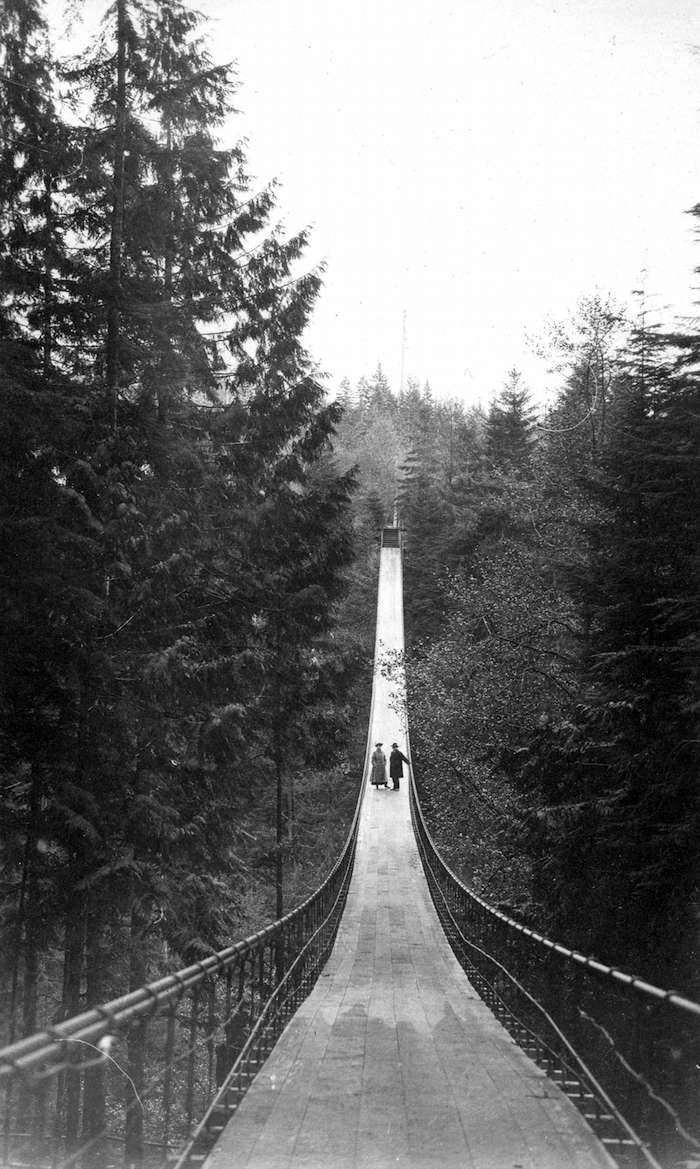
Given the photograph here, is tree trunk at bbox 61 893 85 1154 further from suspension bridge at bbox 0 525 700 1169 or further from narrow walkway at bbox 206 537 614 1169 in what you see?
narrow walkway at bbox 206 537 614 1169

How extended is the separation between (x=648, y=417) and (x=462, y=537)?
2942 cm

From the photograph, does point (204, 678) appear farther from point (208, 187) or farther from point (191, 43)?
point (191, 43)

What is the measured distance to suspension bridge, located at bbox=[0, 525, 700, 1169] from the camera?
422cm

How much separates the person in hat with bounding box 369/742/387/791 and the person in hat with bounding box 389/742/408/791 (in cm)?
27

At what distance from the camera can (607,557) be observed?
1225 centimetres

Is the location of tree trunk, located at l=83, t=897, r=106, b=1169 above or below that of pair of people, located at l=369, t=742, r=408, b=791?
below

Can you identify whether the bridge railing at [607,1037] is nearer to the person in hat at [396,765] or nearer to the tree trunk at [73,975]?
the tree trunk at [73,975]

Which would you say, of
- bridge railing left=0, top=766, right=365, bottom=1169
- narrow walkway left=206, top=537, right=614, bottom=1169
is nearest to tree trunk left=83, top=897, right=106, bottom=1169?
bridge railing left=0, top=766, right=365, bottom=1169

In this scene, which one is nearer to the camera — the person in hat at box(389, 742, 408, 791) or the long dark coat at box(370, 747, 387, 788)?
the person in hat at box(389, 742, 408, 791)

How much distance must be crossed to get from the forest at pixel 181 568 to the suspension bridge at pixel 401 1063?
1628 millimetres

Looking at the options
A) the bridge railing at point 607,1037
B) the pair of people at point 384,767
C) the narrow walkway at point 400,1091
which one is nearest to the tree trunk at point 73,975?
the narrow walkway at point 400,1091

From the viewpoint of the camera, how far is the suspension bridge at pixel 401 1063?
13.8ft

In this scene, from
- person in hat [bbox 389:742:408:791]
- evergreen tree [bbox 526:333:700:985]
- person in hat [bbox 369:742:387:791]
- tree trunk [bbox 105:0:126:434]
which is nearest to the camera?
evergreen tree [bbox 526:333:700:985]

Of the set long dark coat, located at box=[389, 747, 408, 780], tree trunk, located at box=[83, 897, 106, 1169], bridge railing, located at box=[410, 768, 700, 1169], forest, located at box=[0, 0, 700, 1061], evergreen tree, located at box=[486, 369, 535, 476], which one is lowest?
tree trunk, located at box=[83, 897, 106, 1169]
